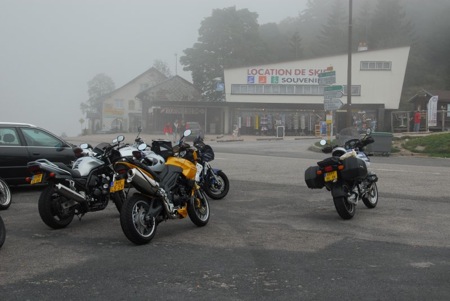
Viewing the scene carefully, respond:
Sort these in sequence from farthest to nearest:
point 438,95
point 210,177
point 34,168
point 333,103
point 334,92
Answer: point 438,95, point 333,103, point 334,92, point 210,177, point 34,168

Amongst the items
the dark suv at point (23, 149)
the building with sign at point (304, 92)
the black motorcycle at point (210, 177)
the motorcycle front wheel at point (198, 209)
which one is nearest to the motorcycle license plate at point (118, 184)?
the motorcycle front wheel at point (198, 209)

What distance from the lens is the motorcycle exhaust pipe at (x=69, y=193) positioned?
6668 mm

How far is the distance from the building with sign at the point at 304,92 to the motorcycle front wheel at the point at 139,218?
132 feet

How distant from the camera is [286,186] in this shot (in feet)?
37.6

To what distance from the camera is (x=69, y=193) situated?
6.77 metres

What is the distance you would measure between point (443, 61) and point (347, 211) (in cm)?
8752

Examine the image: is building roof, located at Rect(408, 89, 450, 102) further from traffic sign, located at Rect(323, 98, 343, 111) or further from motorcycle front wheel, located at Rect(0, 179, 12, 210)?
motorcycle front wheel, located at Rect(0, 179, 12, 210)

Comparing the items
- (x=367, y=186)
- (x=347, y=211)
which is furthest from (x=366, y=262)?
(x=367, y=186)

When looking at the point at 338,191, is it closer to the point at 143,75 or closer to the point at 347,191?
the point at 347,191

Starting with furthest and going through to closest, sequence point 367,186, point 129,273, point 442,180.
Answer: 1. point 442,180
2. point 367,186
3. point 129,273

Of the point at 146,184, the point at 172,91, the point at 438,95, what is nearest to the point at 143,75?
the point at 172,91

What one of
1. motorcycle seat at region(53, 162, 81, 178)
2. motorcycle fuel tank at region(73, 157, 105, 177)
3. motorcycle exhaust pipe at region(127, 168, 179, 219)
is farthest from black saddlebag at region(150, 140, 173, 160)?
motorcycle seat at region(53, 162, 81, 178)

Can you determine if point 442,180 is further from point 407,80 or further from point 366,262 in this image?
point 407,80

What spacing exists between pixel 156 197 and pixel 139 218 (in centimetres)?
37
